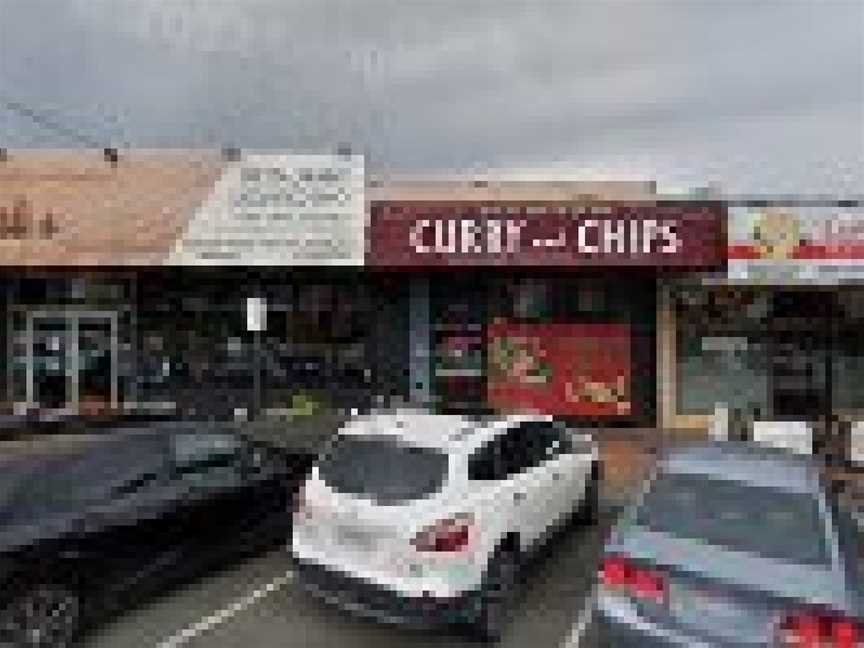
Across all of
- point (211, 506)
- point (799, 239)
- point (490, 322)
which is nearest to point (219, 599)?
point (211, 506)

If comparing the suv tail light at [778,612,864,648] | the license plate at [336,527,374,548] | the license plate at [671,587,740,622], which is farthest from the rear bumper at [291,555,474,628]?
the suv tail light at [778,612,864,648]

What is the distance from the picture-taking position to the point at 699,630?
497cm

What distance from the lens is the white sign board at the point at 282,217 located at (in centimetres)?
1465

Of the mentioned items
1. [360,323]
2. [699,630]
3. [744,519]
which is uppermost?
[360,323]

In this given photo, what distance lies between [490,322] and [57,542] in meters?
11.6

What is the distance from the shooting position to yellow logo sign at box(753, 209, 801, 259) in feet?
46.9

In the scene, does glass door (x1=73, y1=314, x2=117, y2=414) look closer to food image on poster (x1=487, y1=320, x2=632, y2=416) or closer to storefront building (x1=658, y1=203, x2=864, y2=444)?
food image on poster (x1=487, y1=320, x2=632, y2=416)

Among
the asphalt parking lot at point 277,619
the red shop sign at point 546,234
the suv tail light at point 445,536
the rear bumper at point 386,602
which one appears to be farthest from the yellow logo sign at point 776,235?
the rear bumper at point 386,602

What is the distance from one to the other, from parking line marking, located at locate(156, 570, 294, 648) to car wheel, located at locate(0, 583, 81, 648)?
2.27 feet

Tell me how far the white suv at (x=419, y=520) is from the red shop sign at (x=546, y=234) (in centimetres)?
705

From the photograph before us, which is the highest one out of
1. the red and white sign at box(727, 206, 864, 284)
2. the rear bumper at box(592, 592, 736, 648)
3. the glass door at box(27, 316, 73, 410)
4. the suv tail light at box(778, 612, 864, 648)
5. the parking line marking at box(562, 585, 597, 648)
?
the red and white sign at box(727, 206, 864, 284)

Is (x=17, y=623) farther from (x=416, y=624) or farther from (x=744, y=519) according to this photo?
(x=744, y=519)

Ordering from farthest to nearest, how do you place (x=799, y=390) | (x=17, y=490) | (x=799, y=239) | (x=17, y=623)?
1. (x=799, y=390)
2. (x=799, y=239)
3. (x=17, y=490)
4. (x=17, y=623)

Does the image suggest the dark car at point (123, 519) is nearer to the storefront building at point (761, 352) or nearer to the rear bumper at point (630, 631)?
the rear bumper at point (630, 631)
